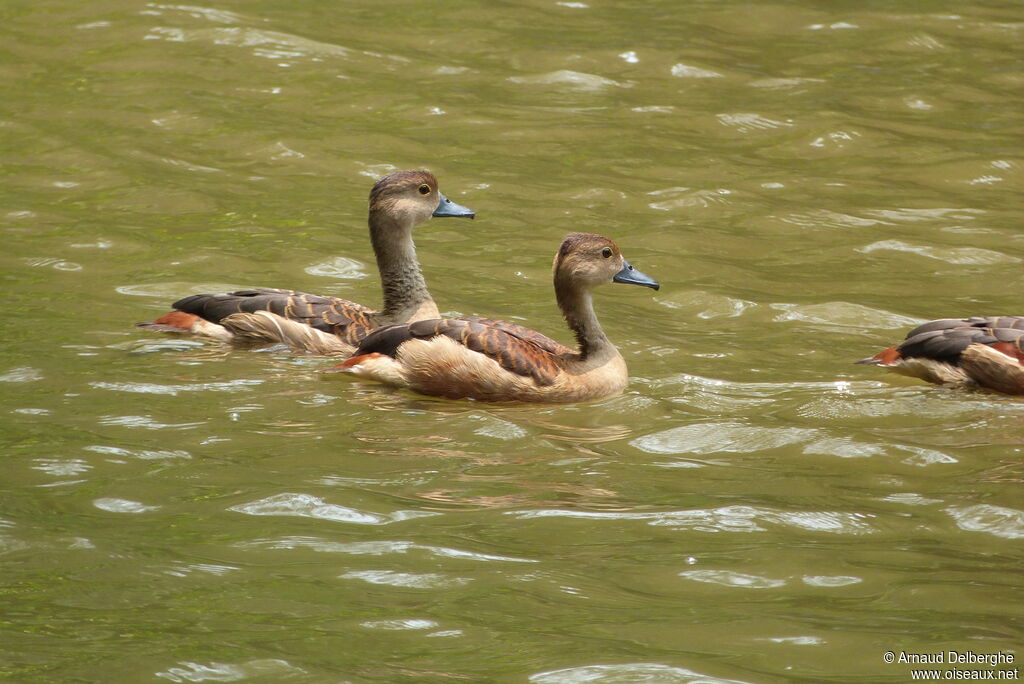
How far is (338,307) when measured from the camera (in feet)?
31.9

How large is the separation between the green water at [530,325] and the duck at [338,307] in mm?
222

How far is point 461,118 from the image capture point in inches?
596

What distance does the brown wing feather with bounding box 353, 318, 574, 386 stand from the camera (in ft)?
28.6

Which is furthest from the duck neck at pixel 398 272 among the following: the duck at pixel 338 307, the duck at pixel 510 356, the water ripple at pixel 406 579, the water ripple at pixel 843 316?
the water ripple at pixel 406 579

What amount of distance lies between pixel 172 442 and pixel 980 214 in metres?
8.28

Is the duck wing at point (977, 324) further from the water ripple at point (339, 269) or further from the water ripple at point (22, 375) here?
the water ripple at point (22, 375)

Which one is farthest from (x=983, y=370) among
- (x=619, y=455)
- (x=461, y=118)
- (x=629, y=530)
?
(x=461, y=118)

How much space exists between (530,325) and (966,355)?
10.5 ft

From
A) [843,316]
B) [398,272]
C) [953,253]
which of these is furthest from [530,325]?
[953,253]

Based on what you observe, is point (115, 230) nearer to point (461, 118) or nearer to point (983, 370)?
point (461, 118)

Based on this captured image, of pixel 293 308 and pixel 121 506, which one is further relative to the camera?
pixel 293 308

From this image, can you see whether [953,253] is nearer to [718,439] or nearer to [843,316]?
[843,316]

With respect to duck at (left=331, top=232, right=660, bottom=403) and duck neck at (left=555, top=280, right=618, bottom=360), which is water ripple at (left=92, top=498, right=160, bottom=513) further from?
duck neck at (left=555, top=280, right=618, bottom=360)

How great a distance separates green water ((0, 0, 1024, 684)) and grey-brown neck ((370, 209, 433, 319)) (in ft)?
2.66
